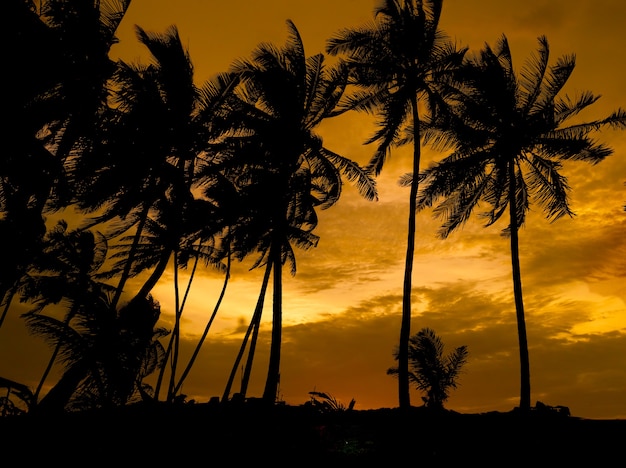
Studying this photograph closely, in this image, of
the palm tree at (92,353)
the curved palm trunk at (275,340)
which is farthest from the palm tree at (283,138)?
the palm tree at (92,353)

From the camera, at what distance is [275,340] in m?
17.2

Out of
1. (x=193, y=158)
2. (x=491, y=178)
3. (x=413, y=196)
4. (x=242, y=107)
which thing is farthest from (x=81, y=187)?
(x=491, y=178)

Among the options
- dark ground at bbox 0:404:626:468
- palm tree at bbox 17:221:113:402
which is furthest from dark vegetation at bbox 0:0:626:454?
palm tree at bbox 17:221:113:402

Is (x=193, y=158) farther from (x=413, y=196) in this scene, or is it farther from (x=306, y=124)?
(x=413, y=196)

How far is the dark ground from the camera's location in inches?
308

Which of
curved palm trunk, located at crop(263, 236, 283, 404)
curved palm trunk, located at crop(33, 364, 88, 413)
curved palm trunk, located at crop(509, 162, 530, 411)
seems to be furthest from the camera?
curved palm trunk, located at crop(263, 236, 283, 404)

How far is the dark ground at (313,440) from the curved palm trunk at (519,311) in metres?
4.32

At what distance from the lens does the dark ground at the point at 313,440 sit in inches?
308

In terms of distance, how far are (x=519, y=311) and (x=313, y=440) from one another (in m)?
10.3

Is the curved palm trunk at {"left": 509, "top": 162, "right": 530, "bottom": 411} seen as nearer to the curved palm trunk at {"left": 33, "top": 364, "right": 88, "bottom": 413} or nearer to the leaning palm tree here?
the leaning palm tree

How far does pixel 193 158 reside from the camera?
17891mm

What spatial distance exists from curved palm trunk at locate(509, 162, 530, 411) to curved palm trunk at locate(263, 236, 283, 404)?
7941mm

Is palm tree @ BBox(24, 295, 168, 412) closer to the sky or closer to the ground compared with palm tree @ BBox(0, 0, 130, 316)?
closer to the ground

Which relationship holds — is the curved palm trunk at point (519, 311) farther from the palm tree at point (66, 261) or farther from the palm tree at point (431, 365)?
the palm tree at point (66, 261)
